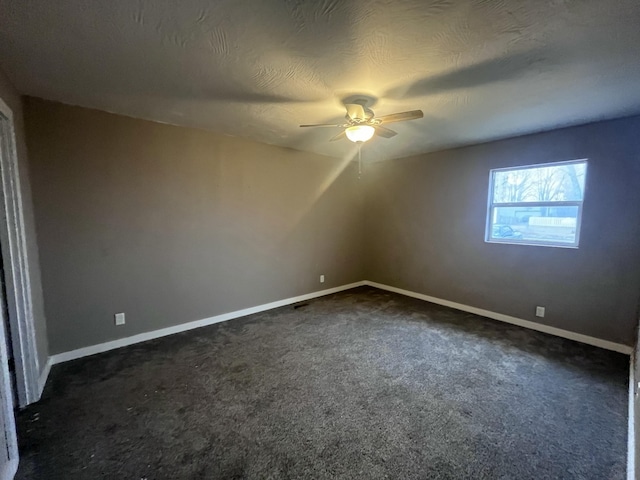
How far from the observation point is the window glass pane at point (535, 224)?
3229 mm

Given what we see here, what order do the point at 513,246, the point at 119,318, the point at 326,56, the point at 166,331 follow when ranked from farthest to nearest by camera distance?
1. the point at 513,246
2. the point at 166,331
3. the point at 119,318
4. the point at 326,56

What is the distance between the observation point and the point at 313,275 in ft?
15.5

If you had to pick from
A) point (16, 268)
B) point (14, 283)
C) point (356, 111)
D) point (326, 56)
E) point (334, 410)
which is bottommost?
point (334, 410)

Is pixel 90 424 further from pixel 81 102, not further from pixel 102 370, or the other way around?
pixel 81 102

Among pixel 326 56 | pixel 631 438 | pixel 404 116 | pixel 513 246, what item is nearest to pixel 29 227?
pixel 326 56

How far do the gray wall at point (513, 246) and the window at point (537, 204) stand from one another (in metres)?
0.10

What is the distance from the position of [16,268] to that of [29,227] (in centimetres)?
47

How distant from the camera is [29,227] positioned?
2305 millimetres

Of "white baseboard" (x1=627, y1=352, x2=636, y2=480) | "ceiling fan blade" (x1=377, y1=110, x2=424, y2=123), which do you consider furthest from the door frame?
"white baseboard" (x1=627, y1=352, x2=636, y2=480)

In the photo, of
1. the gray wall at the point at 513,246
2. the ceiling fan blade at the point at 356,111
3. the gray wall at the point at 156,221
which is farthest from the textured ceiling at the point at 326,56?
the gray wall at the point at 513,246

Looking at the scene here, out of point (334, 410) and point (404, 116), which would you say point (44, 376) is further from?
point (404, 116)

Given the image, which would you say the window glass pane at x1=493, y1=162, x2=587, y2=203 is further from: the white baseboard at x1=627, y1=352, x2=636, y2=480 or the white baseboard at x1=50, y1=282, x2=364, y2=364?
the white baseboard at x1=50, y1=282, x2=364, y2=364

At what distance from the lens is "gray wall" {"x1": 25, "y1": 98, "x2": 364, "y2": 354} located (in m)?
2.61

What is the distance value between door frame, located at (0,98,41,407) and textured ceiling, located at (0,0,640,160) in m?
0.63
